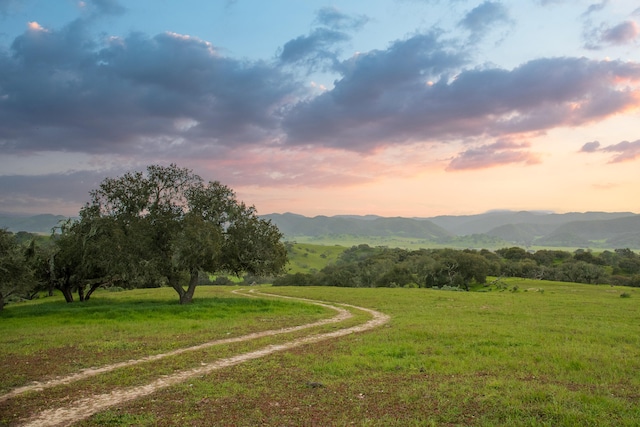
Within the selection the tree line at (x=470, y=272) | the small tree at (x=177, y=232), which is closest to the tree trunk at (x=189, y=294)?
the small tree at (x=177, y=232)

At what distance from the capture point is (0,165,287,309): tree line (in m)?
32.9

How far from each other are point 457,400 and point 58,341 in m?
20.7

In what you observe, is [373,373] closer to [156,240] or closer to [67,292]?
[156,240]

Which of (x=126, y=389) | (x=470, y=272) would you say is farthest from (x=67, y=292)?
(x=470, y=272)

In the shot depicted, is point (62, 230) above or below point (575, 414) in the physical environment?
above

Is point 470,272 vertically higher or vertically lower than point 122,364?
lower

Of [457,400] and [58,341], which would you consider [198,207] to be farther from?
[457,400]

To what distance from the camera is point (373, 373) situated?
14086mm

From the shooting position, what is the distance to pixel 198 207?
119 feet

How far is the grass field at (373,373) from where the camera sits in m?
10.2

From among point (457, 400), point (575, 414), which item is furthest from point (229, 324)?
point (575, 414)

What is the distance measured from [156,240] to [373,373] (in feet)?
89.0

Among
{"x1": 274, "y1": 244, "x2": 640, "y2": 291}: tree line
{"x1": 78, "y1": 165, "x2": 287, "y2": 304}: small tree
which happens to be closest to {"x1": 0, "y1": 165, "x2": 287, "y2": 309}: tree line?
{"x1": 78, "y1": 165, "x2": 287, "y2": 304}: small tree

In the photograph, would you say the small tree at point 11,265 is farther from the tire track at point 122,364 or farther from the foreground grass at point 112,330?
the tire track at point 122,364
